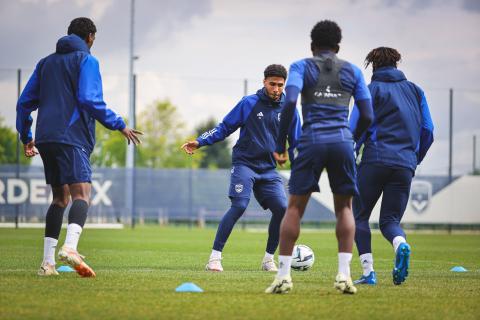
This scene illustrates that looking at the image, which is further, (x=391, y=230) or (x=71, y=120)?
(x=391, y=230)

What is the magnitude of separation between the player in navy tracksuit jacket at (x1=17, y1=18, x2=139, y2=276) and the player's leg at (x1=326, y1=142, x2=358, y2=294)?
7.28ft

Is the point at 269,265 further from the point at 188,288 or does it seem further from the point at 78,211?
the point at 188,288

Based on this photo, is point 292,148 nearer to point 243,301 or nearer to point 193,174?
point 243,301

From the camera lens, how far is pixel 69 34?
874 centimetres

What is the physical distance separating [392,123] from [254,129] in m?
2.46

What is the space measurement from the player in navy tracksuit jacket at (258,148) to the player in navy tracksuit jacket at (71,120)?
214 centimetres

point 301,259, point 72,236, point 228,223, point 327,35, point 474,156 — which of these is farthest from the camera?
point 474,156

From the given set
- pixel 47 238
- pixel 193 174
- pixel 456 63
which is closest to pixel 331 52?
pixel 47 238

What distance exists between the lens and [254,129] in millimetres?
10586

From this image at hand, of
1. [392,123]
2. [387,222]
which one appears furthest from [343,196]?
[387,222]

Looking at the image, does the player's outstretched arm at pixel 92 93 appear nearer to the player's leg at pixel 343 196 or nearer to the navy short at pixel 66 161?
the navy short at pixel 66 161

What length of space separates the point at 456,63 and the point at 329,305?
34425mm

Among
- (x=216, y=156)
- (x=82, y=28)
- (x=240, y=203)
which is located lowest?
(x=240, y=203)

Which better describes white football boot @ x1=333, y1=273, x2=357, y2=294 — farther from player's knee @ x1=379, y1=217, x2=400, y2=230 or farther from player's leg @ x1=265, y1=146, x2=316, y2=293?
player's knee @ x1=379, y1=217, x2=400, y2=230
